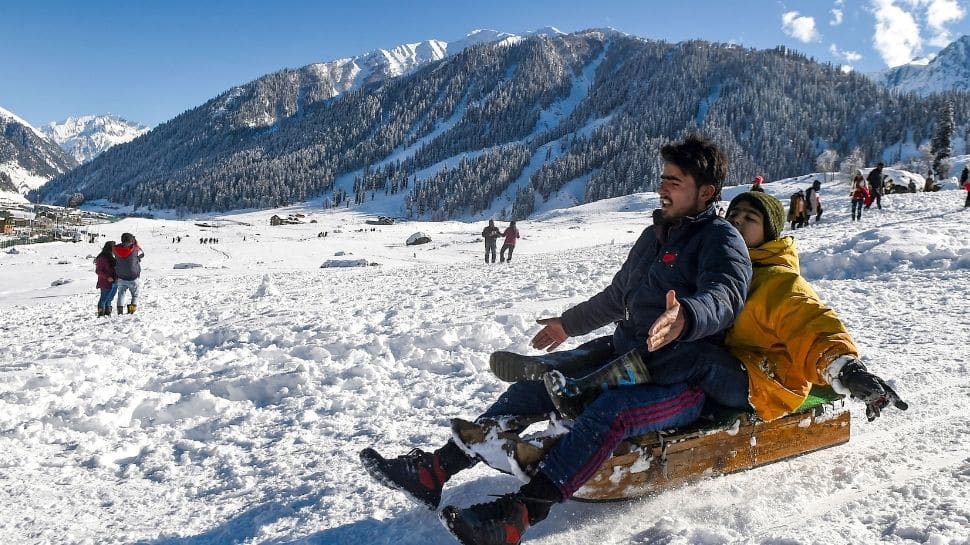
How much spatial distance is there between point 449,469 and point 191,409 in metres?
3.31

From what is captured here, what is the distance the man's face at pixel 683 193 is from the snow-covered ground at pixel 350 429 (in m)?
1.53

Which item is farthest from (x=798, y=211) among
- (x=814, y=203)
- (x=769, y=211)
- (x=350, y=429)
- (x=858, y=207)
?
(x=350, y=429)

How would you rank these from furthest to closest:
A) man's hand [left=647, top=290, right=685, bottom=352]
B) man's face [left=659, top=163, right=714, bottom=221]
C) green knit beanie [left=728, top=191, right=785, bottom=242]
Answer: green knit beanie [left=728, top=191, right=785, bottom=242] < man's face [left=659, top=163, right=714, bottom=221] < man's hand [left=647, top=290, right=685, bottom=352]

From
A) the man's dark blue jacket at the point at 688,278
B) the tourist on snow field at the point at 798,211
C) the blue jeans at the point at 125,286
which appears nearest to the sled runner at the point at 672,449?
the man's dark blue jacket at the point at 688,278

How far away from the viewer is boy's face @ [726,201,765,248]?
347cm

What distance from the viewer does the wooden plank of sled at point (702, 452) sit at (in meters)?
2.83

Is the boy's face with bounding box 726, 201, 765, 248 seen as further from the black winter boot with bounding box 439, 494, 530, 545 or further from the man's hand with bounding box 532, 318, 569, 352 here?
the black winter boot with bounding box 439, 494, 530, 545

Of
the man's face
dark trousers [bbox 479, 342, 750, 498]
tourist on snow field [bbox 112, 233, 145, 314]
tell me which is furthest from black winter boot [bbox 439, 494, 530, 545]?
tourist on snow field [bbox 112, 233, 145, 314]

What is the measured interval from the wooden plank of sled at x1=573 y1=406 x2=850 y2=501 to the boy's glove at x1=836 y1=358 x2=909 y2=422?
23.9 inches

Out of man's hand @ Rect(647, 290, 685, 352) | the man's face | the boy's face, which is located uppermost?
the man's face

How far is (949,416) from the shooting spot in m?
3.99

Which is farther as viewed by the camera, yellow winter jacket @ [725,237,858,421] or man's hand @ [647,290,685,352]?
yellow winter jacket @ [725,237,858,421]

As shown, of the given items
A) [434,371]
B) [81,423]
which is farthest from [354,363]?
[81,423]

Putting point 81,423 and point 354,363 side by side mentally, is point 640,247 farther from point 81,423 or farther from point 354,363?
point 81,423
